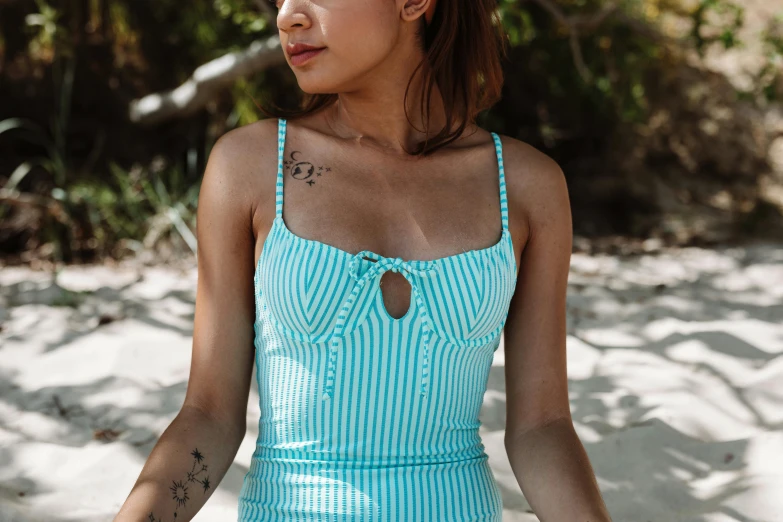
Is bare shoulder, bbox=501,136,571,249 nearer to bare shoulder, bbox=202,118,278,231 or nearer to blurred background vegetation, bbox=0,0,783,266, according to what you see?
bare shoulder, bbox=202,118,278,231

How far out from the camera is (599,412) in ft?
10.2

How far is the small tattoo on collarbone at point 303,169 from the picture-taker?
1.86 metres

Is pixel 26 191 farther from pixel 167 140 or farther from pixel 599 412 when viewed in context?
pixel 599 412

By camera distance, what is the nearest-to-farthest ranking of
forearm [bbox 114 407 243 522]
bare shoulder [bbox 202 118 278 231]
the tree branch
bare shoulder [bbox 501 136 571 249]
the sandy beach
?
1. forearm [bbox 114 407 243 522]
2. bare shoulder [bbox 202 118 278 231]
3. bare shoulder [bbox 501 136 571 249]
4. the sandy beach
5. the tree branch

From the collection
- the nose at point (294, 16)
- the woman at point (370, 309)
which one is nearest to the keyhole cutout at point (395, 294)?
the woman at point (370, 309)

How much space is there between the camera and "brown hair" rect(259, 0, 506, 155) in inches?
77.0

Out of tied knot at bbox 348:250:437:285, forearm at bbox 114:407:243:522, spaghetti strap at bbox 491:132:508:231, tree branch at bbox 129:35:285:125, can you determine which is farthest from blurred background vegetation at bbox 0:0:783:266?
forearm at bbox 114:407:243:522

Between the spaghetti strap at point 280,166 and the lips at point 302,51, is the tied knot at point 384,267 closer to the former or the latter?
the spaghetti strap at point 280,166

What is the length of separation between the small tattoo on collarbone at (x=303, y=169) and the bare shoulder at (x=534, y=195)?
0.38 meters

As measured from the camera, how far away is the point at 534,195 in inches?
75.7

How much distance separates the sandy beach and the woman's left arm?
743 mm

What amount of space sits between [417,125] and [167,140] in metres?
4.06

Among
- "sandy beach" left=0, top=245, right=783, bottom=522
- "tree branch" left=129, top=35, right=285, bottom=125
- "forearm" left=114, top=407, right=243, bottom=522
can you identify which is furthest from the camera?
"tree branch" left=129, top=35, right=285, bottom=125

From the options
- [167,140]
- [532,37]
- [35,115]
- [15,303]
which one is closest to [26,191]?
[35,115]
